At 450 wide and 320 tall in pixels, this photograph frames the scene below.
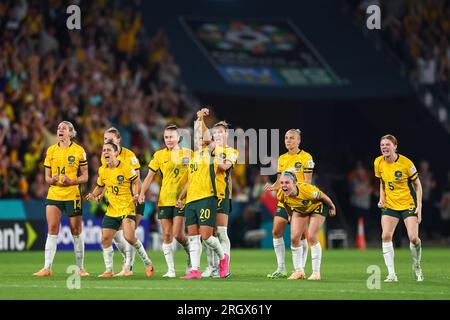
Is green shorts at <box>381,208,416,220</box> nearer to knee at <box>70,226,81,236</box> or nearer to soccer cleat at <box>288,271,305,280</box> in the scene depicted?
soccer cleat at <box>288,271,305,280</box>

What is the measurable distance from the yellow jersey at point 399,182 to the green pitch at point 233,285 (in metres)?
1.26

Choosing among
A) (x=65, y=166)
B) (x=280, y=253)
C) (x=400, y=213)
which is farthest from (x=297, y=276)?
Answer: (x=65, y=166)

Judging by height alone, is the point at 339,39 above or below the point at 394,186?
above

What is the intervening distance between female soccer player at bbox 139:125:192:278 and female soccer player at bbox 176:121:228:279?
0.49 meters

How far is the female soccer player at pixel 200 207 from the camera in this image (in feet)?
60.1

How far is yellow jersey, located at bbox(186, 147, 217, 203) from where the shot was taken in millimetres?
18456

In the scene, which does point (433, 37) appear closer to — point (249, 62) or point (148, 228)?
point (249, 62)

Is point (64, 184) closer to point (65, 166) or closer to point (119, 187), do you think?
point (65, 166)

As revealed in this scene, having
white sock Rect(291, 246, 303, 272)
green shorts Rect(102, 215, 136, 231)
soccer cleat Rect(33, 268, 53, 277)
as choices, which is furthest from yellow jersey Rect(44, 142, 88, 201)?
white sock Rect(291, 246, 303, 272)

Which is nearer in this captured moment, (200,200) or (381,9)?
(200,200)

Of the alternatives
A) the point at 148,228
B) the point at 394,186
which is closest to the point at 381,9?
the point at 148,228

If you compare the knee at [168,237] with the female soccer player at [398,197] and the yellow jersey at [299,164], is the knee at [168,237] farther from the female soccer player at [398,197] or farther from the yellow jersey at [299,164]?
the female soccer player at [398,197]
